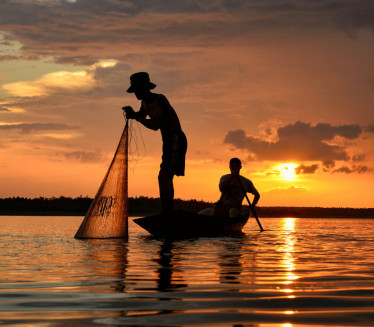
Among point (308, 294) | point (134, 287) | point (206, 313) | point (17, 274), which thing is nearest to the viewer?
point (206, 313)

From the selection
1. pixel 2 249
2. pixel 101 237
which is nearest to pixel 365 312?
pixel 2 249

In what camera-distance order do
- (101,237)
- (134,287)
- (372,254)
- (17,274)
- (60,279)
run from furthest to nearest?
(101,237) < (372,254) < (17,274) < (60,279) < (134,287)

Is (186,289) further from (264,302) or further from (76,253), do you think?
(76,253)

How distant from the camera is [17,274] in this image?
646 centimetres

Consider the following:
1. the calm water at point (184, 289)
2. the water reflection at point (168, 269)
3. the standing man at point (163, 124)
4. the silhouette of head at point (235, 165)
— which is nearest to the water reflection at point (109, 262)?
the calm water at point (184, 289)

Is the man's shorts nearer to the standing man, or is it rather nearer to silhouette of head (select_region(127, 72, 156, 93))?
the standing man

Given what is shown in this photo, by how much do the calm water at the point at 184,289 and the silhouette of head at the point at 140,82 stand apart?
4228mm

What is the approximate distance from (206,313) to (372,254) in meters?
6.27

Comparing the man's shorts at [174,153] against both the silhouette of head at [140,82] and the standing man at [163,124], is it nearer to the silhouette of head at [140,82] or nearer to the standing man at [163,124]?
the standing man at [163,124]

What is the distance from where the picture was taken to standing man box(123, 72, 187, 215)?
1235 centimetres

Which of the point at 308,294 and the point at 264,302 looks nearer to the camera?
the point at 264,302

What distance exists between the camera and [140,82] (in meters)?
12.4

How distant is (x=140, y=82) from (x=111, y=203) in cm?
241

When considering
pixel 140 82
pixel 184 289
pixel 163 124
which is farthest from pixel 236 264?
pixel 140 82
